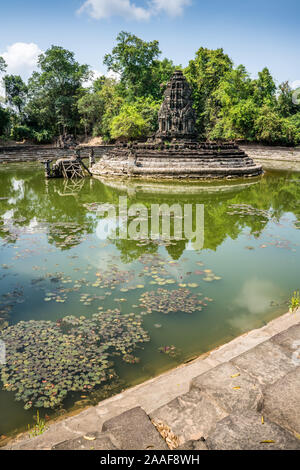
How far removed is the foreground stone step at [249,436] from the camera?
1.96 metres

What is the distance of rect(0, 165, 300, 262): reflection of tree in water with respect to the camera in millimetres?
8087

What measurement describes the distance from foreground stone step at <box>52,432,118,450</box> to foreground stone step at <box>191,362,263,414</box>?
91 centimetres

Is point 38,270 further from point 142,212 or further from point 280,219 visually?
point 280,219

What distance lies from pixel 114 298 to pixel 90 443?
118 inches

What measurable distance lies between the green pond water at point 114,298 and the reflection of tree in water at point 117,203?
0.31 feet

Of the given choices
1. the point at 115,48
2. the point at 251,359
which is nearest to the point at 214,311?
the point at 251,359

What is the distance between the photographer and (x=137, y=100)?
36.5 metres

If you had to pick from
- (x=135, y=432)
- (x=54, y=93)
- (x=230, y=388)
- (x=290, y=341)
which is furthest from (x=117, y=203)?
(x=54, y=93)

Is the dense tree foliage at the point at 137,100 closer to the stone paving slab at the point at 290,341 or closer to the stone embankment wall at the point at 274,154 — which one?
the stone embankment wall at the point at 274,154

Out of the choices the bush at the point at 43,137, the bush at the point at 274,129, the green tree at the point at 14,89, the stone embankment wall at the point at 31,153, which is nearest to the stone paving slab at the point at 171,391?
the stone embankment wall at the point at 31,153

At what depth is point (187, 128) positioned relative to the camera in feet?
75.3

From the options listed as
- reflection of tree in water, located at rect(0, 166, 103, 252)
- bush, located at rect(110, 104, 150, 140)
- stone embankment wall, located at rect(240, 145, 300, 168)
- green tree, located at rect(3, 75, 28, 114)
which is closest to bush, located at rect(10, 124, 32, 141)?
green tree, located at rect(3, 75, 28, 114)

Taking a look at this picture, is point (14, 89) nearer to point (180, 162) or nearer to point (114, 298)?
point (180, 162)
